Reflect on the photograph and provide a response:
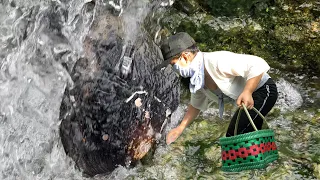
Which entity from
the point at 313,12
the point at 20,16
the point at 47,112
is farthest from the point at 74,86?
the point at 313,12

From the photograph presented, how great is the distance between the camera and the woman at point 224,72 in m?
3.19

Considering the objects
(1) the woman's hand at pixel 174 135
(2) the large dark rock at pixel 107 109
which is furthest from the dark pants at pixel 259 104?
(2) the large dark rock at pixel 107 109

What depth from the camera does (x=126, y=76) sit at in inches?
175

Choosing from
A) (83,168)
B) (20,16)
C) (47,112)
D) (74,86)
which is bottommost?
(83,168)

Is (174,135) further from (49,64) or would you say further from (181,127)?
(49,64)

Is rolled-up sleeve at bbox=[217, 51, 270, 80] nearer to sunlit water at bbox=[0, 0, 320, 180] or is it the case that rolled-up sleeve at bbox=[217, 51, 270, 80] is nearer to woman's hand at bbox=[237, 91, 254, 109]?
woman's hand at bbox=[237, 91, 254, 109]

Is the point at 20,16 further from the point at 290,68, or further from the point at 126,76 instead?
the point at 290,68

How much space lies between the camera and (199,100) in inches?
145

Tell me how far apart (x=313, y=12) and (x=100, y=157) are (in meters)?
3.03

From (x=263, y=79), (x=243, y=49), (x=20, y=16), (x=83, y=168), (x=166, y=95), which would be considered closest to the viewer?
(x=263, y=79)

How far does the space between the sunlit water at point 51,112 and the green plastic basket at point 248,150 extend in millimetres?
633

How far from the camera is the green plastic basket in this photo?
9.93ft

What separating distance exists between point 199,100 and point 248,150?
763 millimetres

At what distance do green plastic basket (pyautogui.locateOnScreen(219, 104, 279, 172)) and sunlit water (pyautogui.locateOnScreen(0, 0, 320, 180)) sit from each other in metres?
0.63
